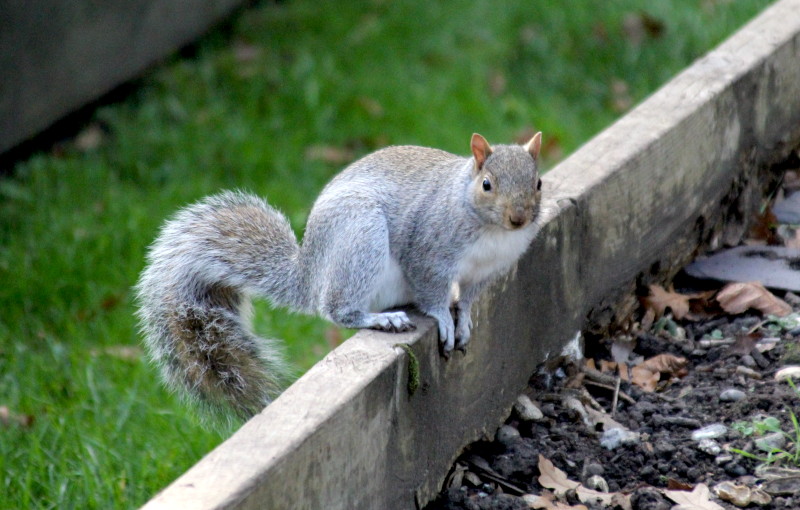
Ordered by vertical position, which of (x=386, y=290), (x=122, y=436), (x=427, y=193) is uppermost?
(x=427, y=193)

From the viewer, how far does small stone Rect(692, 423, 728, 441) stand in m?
1.89

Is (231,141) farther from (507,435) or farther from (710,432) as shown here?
(710,432)

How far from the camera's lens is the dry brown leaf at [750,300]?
2.30 m

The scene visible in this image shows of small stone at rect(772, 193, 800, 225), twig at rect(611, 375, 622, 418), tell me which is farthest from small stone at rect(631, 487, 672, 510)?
small stone at rect(772, 193, 800, 225)

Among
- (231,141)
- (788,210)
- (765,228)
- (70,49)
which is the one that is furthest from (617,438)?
(70,49)

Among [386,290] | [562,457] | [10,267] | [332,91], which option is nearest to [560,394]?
[562,457]

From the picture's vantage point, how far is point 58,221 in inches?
139

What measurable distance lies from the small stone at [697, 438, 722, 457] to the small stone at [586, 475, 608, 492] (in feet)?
0.60

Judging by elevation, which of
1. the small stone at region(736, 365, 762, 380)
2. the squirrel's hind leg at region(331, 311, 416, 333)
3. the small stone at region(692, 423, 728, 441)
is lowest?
the small stone at region(692, 423, 728, 441)

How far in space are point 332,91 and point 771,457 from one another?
2941 mm

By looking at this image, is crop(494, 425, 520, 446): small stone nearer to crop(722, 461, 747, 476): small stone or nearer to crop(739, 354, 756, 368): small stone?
crop(722, 461, 747, 476): small stone

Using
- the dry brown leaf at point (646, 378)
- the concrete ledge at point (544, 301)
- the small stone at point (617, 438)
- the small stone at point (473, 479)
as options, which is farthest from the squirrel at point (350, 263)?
the dry brown leaf at point (646, 378)

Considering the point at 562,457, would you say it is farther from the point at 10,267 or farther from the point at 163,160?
the point at 163,160

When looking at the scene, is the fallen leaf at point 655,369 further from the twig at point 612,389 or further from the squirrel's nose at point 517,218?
the squirrel's nose at point 517,218
